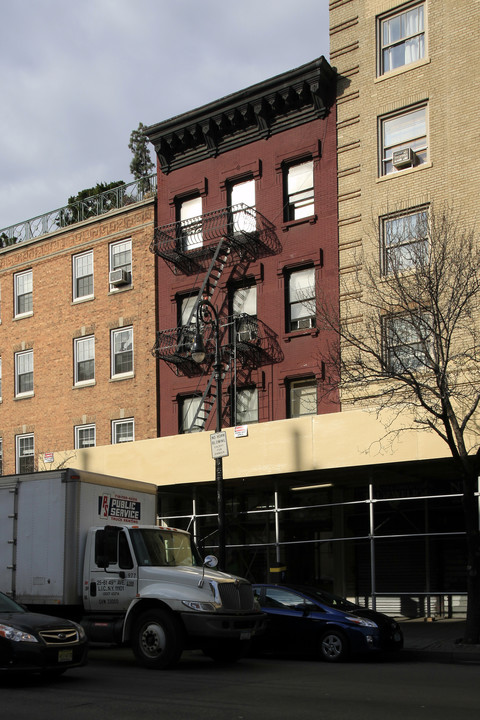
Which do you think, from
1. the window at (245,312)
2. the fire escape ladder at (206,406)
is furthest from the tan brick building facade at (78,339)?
the window at (245,312)

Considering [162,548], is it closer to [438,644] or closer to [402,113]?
[438,644]

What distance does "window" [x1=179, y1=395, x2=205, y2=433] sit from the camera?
26359mm

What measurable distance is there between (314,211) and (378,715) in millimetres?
17841

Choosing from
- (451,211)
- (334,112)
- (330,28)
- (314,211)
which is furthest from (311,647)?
(330,28)

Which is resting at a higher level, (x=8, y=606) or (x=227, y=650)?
(x=8, y=606)

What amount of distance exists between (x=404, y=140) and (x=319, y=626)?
13964mm

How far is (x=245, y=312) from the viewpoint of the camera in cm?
2591

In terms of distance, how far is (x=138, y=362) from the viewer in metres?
28.0

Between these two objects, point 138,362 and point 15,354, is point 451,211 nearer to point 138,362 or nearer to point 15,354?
point 138,362

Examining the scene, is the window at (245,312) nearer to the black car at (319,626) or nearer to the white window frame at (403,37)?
the white window frame at (403,37)

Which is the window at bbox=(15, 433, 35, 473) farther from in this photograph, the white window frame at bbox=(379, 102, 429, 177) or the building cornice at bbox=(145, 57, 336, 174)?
the white window frame at bbox=(379, 102, 429, 177)

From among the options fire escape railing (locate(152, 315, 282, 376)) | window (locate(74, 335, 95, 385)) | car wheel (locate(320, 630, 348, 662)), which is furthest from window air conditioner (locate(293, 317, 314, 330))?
car wheel (locate(320, 630, 348, 662))

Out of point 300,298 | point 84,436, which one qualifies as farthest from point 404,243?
point 84,436

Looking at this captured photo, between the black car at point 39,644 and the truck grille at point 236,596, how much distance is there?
2443 mm
